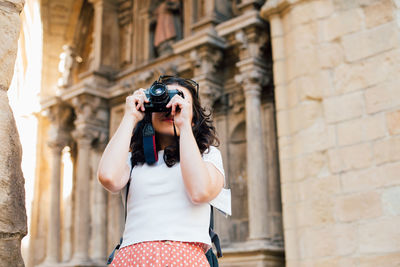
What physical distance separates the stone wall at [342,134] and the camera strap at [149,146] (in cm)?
303

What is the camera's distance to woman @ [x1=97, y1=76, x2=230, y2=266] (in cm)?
138

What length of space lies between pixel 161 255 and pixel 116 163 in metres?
0.29

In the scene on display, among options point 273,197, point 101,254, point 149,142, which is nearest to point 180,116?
point 149,142

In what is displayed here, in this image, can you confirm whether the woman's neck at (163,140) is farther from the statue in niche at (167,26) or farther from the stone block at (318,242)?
the statue in niche at (167,26)

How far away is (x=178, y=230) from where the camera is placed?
4.57 feet

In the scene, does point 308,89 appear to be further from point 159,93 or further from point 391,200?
point 159,93

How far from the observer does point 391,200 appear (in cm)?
405

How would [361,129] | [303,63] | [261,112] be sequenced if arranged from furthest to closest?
[261,112] < [303,63] < [361,129]

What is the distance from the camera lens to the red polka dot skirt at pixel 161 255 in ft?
4.39

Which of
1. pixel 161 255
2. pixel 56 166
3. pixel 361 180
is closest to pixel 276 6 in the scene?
pixel 361 180

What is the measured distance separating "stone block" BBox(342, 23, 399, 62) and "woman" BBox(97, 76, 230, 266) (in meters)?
3.20

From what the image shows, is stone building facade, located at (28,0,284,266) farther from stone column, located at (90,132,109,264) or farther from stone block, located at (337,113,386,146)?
stone block, located at (337,113,386,146)

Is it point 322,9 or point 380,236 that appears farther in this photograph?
point 322,9

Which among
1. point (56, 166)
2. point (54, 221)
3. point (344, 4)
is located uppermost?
point (344, 4)
